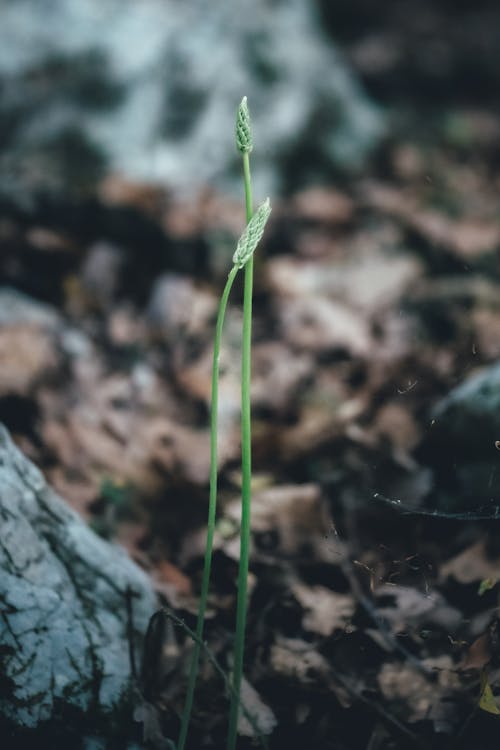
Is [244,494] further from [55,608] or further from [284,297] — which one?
[284,297]

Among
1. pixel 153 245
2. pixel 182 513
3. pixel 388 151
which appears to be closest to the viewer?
pixel 182 513

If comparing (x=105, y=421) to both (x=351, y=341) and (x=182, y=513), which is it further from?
(x=351, y=341)

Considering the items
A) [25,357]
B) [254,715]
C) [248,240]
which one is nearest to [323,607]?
[254,715]

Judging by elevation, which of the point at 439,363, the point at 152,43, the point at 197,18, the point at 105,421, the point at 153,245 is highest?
the point at 197,18

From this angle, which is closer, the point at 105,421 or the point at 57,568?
the point at 57,568

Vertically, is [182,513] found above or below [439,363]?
below

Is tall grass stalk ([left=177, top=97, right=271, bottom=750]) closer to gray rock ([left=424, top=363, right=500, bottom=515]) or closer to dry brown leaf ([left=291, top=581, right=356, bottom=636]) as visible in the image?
dry brown leaf ([left=291, top=581, right=356, bottom=636])

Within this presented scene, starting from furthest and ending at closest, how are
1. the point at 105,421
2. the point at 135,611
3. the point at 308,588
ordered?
the point at 105,421 < the point at 308,588 < the point at 135,611

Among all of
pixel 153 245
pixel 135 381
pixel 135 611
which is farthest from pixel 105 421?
pixel 153 245
